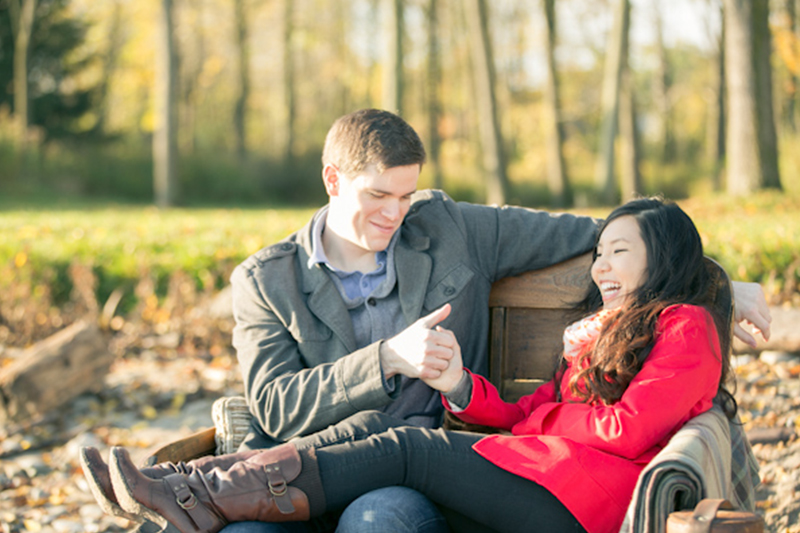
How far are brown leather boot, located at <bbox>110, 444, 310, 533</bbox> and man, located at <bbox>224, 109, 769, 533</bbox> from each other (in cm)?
27

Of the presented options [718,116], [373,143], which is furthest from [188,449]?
[718,116]

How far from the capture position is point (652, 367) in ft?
7.26

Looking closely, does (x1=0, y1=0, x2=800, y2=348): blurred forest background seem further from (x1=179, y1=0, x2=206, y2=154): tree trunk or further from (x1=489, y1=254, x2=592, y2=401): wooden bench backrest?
(x1=489, y1=254, x2=592, y2=401): wooden bench backrest

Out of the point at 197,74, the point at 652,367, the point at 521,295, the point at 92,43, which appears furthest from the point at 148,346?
the point at 197,74

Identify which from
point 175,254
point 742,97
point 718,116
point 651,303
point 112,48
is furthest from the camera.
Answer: point 112,48

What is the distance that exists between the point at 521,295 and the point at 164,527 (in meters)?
Answer: 1.59

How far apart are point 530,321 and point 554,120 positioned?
13904mm

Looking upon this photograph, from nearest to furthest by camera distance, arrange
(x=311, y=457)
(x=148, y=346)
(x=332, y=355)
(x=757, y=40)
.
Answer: (x=311, y=457), (x=332, y=355), (x=148, y=346), (x=757, y=40)

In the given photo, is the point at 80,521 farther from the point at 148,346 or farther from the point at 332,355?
the point at 148,346

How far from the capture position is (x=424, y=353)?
237 cm

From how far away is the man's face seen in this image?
267 cm

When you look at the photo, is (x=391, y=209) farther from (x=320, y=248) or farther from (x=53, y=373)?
(x=53, y=373)

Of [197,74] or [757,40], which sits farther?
[197,74]

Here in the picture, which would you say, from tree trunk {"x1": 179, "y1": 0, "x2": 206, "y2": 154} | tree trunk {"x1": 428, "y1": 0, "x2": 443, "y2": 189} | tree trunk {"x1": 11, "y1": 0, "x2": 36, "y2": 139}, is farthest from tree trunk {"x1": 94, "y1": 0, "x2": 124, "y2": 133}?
tree trunk {"x1": 428, "y1": 0, "x2": 443, "y2": 189}
